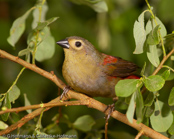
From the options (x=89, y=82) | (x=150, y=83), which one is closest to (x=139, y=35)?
(x=150, y=83)

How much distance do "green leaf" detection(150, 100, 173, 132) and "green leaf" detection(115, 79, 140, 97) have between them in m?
0.47

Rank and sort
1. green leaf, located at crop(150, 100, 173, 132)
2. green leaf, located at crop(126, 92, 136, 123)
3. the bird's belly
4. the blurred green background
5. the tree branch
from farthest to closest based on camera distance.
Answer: the blurred green background < the bird's belly < green leaf, located at crop(150, 100, 173, 132) < the tree branch < green leaf, located at crop(126, 92, 136, 123)

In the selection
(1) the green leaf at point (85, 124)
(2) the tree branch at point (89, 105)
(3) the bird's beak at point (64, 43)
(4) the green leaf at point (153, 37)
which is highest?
(3) the bird's beak at point (64, 43)

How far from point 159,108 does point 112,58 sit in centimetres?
121

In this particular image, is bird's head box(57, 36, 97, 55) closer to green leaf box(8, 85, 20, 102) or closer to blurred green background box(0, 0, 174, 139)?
green leaf box(8, 85, 20, 102)

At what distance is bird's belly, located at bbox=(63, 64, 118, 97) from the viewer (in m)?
2.97

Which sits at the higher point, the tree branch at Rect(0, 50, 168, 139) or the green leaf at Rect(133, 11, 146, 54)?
the green leaf at Rect(133, 11, 146, 54)

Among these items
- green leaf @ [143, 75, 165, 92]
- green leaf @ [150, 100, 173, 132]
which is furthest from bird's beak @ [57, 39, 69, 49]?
green leaf @ [143, 75, 165, 92]

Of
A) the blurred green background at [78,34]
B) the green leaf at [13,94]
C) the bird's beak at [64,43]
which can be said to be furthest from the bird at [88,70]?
the blurred green background at [78,34]

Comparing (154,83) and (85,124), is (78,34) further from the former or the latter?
(154,83)

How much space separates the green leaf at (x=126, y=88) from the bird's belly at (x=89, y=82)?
1038 mm

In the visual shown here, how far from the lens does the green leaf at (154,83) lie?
1.89m

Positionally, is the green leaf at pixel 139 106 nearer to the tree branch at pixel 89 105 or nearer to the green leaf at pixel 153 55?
the tree branch at pixel 89 105

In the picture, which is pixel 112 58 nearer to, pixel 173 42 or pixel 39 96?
pixel 173 42
